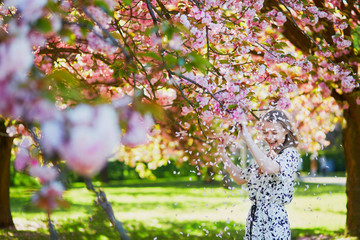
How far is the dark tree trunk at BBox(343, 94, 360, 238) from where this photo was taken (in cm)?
702

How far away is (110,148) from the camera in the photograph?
137 cm

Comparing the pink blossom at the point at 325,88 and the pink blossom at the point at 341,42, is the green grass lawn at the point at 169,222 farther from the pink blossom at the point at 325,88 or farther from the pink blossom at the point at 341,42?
the pink blossom at the point at 341,42

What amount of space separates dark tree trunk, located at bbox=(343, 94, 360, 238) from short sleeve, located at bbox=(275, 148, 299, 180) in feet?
11.4

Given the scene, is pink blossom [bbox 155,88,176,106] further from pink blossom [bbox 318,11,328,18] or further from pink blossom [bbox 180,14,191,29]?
pink blossom [bbox 180,14,191,29]

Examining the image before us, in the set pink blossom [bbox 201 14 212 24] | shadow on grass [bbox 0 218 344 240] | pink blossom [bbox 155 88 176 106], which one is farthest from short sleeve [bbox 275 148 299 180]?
shadow on grass [bbox 0 218 344 240]

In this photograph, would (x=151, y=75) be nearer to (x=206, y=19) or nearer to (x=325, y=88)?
(x=206, y=19)

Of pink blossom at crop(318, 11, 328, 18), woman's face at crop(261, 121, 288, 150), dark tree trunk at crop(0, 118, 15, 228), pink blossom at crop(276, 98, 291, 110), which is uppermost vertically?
pink blossom at crop(318, 11, 328, 18)

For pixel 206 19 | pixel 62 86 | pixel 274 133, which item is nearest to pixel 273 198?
pixel 274 133

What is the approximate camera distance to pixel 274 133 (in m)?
3.90

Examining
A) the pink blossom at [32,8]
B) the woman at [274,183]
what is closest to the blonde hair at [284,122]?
the woman at [274,183]

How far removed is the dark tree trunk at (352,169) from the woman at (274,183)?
340 cm

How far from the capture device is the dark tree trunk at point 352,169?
7.02m

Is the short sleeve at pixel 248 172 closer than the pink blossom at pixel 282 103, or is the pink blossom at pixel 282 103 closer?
the short sleeve at pixel 248 172

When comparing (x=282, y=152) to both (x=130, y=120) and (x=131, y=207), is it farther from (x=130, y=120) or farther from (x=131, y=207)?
(x=131, y=207)
